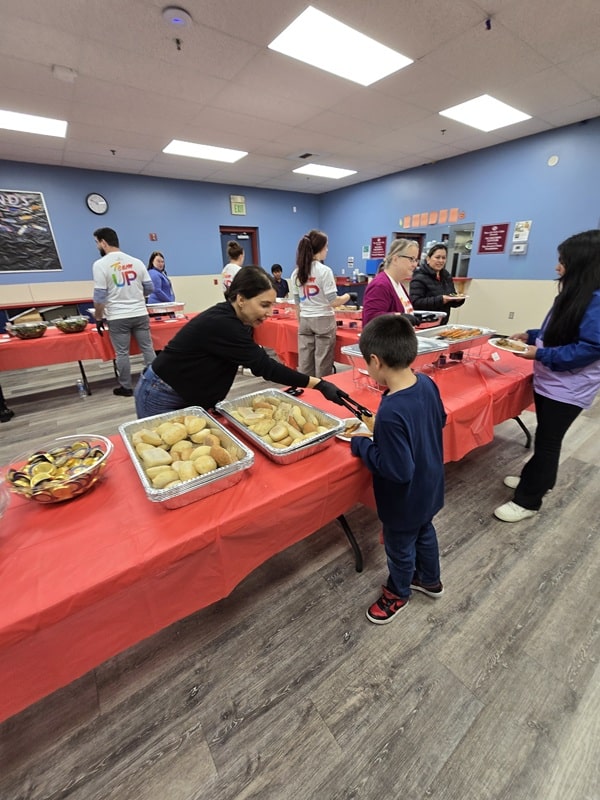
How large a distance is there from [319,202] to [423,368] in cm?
740

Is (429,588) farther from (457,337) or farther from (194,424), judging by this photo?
(457,337)

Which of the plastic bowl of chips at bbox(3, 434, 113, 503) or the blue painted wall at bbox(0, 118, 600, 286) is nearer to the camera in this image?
the plastic bowl of chips at bbox(3, 434, 113, 503)

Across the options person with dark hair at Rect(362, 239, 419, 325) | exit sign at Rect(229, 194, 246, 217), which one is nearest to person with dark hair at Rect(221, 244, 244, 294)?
person with dark hair at Rect(362, 239, 419, 325)

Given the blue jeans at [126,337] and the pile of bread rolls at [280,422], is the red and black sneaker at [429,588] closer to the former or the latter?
the pile of bread rolls at [280,422]

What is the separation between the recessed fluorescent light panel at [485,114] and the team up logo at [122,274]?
359 centimetres

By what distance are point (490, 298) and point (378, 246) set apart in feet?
8.29

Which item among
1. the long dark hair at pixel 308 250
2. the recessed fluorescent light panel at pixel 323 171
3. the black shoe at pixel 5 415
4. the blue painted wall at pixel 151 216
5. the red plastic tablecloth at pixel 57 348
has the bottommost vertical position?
the black shoe at pixel 5 415

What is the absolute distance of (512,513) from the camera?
1.76 metres

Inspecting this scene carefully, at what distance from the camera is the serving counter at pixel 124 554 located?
0.68 m

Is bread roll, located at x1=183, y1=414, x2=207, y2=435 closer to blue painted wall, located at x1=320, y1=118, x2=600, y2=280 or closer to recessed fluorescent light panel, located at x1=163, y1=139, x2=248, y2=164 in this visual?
recessed fluorescent light panel, located at x1=163, y1=139, x2=248, y2=164

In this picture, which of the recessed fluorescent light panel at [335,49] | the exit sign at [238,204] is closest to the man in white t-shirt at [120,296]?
the recessed fluorescent light panel at [335,49]

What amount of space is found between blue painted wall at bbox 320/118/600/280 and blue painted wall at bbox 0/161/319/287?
2.29 meters

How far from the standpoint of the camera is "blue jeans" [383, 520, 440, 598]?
1.17m

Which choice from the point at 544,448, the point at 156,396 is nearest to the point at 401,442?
the point at 156,396
